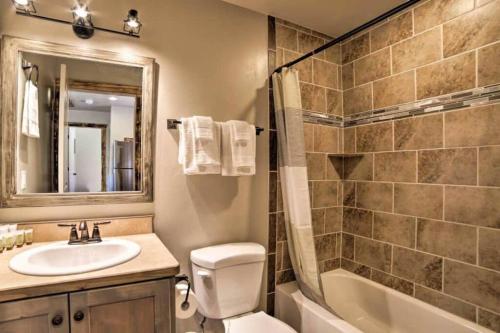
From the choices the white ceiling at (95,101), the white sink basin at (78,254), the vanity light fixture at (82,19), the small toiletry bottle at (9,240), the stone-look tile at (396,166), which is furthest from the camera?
the stone-look tile at (396,166)

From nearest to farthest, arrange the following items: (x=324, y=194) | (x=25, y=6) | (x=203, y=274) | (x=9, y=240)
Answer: (x=9, y=240), (x=25, y=6), (x=203, y=274), (x=324, y=194)

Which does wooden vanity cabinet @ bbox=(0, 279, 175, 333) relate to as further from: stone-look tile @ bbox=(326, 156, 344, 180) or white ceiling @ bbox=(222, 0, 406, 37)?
white ceiling @ bbox=(222, 0, 406, 37)

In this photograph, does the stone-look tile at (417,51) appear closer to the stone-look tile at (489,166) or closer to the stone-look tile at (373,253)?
the stone-look tile at (489,166)

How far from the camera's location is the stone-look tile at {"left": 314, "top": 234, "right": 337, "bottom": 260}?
225 cm

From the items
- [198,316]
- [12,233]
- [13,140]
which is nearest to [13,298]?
[12,233]

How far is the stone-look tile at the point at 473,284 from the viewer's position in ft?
4.72

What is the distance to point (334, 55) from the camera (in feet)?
7.72

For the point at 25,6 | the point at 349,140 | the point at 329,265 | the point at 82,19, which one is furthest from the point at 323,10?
the point at 329,265

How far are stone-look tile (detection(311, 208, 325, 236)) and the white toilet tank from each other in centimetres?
68

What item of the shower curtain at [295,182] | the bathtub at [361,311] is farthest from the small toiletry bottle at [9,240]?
the bathtub at [361,311]

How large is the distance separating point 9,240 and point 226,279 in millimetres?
1080

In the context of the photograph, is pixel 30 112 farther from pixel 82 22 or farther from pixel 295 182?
pixel 295 182

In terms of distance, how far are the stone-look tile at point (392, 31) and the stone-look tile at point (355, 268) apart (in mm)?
1726

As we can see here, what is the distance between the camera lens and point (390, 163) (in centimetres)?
198
